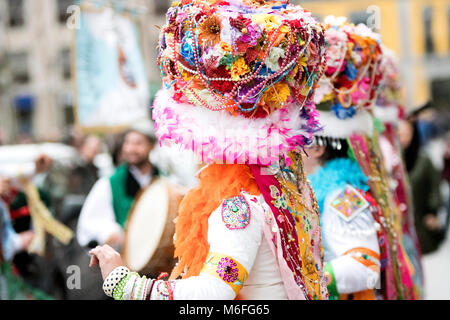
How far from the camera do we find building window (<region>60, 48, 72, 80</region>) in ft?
101

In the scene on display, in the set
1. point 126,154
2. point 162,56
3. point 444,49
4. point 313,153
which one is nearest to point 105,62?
point 126,154

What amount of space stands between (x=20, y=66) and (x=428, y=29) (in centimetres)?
1898

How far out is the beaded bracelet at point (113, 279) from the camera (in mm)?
2273

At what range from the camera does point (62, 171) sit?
8.87 metres

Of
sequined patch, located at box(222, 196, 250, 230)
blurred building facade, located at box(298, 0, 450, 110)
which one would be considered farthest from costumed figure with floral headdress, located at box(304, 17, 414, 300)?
blurred building facade, located at box(298, 0, 450, 110)

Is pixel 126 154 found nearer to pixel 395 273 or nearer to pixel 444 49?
pixel 395 273

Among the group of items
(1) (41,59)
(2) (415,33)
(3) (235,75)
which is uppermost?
(2) (415,33)

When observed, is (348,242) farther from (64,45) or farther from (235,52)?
(64,45)

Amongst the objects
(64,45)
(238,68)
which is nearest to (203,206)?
(238,68)

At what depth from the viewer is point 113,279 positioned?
228cm

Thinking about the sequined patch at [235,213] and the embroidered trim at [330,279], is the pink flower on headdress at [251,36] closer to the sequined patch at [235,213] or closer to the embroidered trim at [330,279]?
the sequined patch at [235,213]

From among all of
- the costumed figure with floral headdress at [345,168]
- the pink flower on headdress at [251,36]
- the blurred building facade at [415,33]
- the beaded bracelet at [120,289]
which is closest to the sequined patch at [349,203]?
the costumed figure with floral headdress at [345,168]

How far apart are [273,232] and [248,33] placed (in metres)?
0.69
